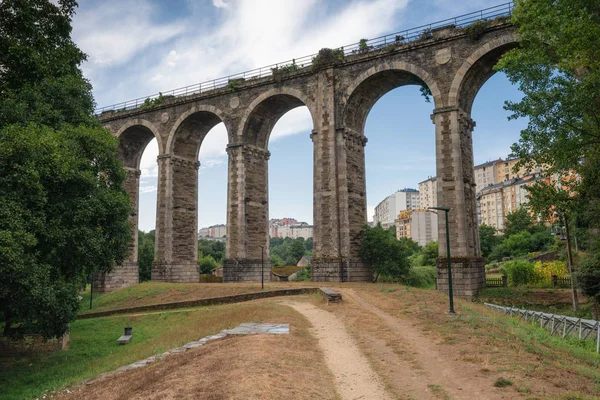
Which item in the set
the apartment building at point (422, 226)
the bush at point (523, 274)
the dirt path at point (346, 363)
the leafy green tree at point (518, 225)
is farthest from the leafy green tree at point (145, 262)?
the apartment building at point (422, 226)

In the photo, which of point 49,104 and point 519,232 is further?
point 519,232

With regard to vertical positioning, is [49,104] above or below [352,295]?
above

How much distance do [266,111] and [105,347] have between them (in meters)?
21.9

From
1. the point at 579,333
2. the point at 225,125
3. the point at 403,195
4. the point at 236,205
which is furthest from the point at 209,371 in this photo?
the point at 403,195

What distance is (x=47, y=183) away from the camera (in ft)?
48.3

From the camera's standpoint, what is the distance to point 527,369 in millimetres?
8148

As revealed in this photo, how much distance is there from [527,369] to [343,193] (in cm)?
2207

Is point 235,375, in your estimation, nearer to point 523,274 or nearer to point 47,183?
point 47,183

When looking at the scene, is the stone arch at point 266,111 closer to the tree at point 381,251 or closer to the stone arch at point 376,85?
the stone arch at point 376,85

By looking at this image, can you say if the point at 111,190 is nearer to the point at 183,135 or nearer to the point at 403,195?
the point at 183,135

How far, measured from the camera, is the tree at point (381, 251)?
29.9 meters

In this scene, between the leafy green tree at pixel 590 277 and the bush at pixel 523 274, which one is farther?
the bush at pixel 523 274

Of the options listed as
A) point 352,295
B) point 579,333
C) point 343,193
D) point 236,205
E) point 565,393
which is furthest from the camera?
point 236,205

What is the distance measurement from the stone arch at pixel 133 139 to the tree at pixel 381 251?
71.8ft
